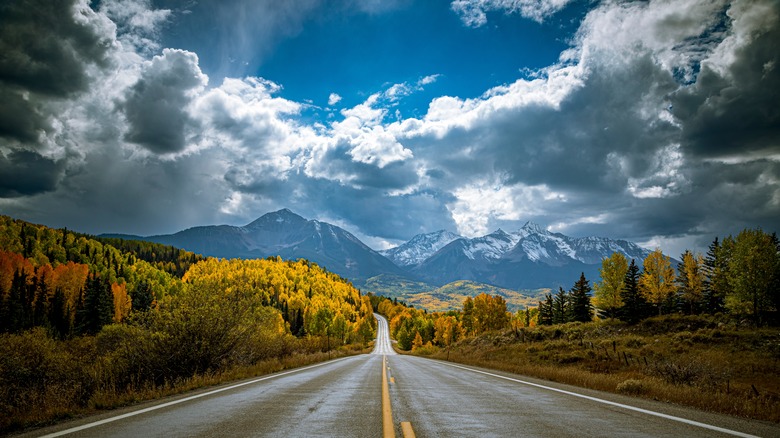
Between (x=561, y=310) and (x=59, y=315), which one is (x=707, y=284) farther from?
(x=59, y=315)

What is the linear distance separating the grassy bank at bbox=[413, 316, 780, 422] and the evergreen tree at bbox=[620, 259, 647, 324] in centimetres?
640

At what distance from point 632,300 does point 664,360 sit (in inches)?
1297

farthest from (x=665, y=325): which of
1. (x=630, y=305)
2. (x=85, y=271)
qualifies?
(x=85, y=271)

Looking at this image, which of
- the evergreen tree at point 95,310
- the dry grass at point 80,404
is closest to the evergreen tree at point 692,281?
the dry grass at point 80,404

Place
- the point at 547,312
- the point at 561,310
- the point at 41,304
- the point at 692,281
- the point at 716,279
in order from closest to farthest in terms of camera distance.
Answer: the point at 716,279, the point at 692,281, the point at 561,310, the point at 547,312, the point at 41,304

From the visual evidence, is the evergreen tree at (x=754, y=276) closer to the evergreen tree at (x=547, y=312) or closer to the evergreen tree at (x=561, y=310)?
the evergreen tree at (x=561, y=310)

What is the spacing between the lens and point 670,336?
40.6m

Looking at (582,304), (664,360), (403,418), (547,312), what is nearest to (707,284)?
(582,304)

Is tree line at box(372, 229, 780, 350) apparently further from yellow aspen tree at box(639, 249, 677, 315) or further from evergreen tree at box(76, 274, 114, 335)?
evergreen tree at box(76, 274, 114, 335)

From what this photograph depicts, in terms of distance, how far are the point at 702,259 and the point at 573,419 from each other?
69.7m

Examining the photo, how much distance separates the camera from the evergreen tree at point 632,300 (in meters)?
56.2

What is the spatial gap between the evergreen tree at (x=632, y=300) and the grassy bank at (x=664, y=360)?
6.40 metres

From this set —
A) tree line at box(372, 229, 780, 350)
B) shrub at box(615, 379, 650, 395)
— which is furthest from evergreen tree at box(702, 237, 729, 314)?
shrub at box(615, 379, 650, 395)

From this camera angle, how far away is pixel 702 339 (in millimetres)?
37438
